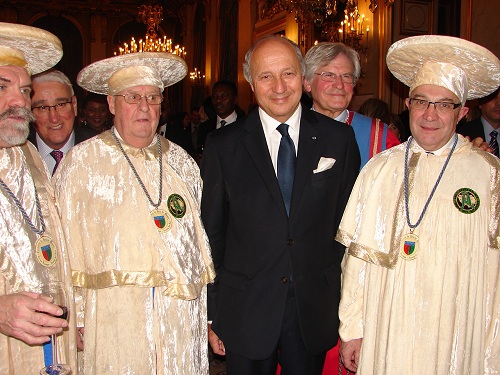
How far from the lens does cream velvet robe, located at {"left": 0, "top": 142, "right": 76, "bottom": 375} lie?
2.02 m

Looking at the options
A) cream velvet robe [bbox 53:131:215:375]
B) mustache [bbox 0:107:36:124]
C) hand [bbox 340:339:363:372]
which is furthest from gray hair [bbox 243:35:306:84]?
hand [bbox 340:339:363:372]

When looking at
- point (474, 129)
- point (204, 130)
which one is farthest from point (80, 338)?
point (204, 130)

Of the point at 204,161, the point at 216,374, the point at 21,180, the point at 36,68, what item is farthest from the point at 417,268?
the point at 216,374

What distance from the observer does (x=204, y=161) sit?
2510mm

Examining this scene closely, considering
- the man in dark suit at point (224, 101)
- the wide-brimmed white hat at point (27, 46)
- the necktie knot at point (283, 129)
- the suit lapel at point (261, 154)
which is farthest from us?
the man in dark suit at point (224, 101)

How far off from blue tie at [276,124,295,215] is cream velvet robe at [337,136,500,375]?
0.41 metres

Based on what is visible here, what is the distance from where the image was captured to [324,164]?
2.39 meters

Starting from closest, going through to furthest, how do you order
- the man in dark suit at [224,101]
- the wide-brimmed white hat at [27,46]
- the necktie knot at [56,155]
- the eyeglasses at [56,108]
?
the wide-brimmed white hat at [27,46] → the eyeglasses at [56,108] → the necktie knot at [56,155] → the man in dark suit at [224,101]

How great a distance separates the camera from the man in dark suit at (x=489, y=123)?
4035 millimetres

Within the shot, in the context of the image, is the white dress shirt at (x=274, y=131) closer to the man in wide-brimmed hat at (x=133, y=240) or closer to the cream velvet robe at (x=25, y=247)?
the man in wide-brimmed hat at (x=133, y=240)

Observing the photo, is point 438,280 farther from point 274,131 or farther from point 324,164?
point 274,131

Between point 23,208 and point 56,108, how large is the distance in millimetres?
1248

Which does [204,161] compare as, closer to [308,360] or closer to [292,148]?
[292,148]

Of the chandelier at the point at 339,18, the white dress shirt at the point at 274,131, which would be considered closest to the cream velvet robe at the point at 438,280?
the white dress shirt at the point at 274,131
